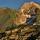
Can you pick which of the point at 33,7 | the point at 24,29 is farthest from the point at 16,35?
the point at 33,7

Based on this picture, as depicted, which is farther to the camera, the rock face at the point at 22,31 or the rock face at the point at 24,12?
the rock face at the point at 24,12

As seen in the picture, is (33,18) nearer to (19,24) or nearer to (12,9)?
(19,24)

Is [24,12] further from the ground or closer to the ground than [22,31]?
further from the ground

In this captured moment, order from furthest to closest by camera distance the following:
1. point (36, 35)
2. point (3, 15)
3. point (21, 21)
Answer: point (3, 15) → point (21, 21) → point (36, 35)

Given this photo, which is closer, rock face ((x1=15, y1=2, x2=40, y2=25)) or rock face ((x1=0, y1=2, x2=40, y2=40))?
rock face ((x1=0, y1=2, x2=40, y2=40))

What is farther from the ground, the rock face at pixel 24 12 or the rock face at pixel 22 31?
the rock face at pixel 24 12

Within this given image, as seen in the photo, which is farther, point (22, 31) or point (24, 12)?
point (24, 12)

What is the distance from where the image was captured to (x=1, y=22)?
9.95ft

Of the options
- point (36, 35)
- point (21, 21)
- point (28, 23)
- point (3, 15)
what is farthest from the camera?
point (3, 15)

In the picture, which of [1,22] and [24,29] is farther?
[1,22]

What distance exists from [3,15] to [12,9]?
16cm

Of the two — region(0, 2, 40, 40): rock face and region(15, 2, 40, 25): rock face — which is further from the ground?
region(15, 2, 40, 25): rock face

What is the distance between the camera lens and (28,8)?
3.13 meters

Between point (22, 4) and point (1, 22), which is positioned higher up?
point (22, 4)
